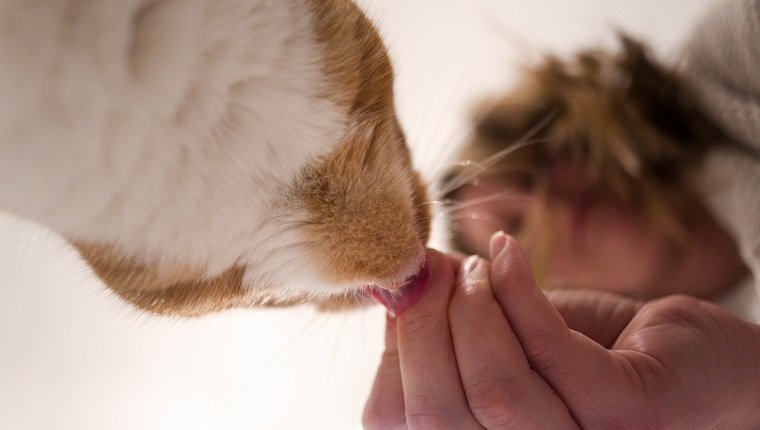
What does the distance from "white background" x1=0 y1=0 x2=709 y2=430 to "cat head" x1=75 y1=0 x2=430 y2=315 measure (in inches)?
2.2

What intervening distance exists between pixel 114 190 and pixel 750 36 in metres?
0.89

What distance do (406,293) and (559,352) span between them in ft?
0.47

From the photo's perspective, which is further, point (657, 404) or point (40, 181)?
point (657, 404)

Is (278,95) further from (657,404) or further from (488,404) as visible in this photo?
(657,404)

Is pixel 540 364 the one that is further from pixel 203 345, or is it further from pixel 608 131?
pixel 608 131

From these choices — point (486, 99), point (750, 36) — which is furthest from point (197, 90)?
point (486, 99)

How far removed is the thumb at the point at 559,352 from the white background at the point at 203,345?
0.22 meters

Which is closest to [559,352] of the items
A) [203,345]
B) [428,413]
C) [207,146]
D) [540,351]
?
[540,351]

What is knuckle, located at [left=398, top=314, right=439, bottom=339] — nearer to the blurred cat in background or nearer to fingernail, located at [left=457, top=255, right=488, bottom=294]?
fingernail, located at [left=457, top=255, right=488, bottom=294]

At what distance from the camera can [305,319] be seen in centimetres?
79

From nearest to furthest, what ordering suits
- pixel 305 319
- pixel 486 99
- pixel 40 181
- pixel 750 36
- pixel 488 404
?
pixel 40 181 < pixel 488 404 < pixel 305 319 < pixel 750 36 < pixel 486 99

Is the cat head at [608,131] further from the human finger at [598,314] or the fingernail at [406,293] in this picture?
the fingernail at [406,293]

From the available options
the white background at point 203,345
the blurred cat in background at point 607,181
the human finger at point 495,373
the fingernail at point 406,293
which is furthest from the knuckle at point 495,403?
the blurred cat in background at point 607,181

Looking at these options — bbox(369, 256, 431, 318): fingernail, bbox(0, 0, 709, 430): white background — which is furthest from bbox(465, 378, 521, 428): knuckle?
bbox(0, 0, 709, 430): white background
